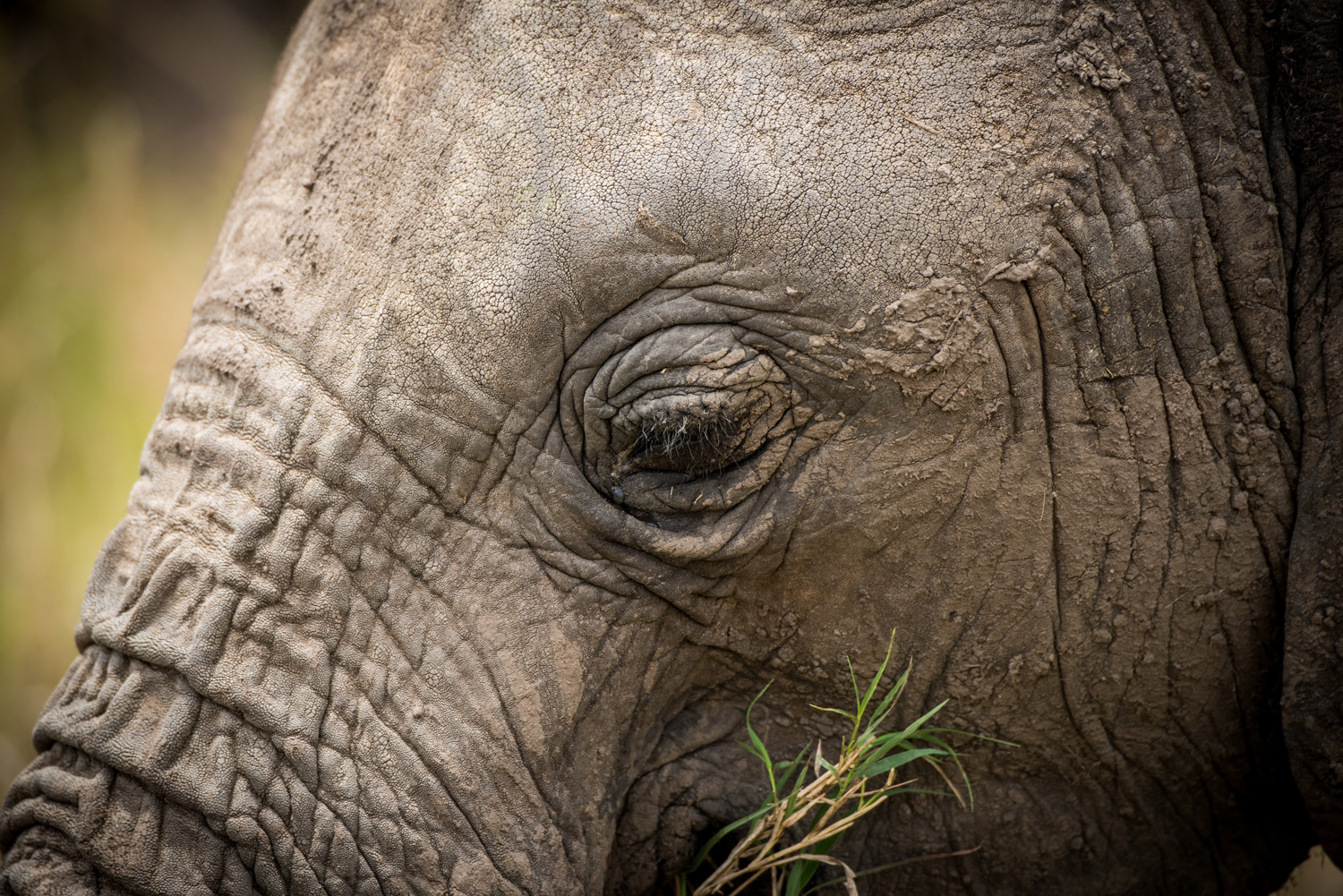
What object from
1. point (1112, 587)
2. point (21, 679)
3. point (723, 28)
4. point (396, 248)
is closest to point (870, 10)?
point (723, 28)

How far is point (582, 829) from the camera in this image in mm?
2244

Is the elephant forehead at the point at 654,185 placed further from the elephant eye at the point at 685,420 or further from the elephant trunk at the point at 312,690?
the elephant trunk at the point at 312,690

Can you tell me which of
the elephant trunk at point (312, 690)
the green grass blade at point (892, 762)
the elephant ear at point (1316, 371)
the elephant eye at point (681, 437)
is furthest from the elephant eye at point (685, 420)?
the elephant ear at point (1316, 371)

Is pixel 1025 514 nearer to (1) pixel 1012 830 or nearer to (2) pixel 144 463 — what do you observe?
(1) pixel 1012 830

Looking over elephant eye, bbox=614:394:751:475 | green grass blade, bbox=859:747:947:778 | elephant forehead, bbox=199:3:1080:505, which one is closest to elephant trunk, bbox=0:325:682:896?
elephant forehead, bbox=199:3:1080:505

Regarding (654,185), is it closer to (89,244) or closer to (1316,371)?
(1316,371)

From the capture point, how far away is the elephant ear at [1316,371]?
2088 mm

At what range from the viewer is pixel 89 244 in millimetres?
6199

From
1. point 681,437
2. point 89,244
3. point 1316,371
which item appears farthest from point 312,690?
point 89,244

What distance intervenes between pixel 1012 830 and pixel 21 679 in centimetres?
409

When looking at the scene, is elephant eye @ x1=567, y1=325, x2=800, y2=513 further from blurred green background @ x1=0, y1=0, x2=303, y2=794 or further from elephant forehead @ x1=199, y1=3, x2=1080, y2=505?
blurred green background @ x1=0, y1=0, x2=303, y2=794

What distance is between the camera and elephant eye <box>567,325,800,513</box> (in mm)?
2129

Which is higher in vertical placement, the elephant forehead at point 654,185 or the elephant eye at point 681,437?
the elephant forehead at point 654,185

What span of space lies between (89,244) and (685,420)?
5419 mm
